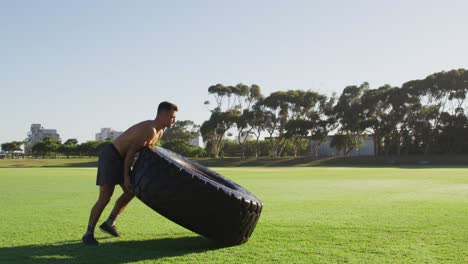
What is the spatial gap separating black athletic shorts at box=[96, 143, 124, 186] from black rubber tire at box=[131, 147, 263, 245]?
68 centimetres

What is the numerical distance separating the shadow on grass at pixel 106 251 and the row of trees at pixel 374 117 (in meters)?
76.2

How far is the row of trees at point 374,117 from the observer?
3150 inches

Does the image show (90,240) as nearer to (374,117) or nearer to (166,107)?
(166,107)

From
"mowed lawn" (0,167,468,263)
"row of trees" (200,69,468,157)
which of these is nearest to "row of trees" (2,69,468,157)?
"row of trees" (200,69,468,157)

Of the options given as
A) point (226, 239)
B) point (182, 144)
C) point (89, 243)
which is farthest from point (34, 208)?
point (182, 144)

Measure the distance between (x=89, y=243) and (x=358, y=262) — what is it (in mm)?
3560

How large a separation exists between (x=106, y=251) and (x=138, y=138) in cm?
158

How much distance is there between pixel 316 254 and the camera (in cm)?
622

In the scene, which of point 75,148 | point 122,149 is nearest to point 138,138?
point 122,149

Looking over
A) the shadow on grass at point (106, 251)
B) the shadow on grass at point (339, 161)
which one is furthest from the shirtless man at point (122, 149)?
the shadow on grass at point (339, 161)

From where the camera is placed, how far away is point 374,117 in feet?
267

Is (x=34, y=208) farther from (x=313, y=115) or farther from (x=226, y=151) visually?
(x=226, y=151)

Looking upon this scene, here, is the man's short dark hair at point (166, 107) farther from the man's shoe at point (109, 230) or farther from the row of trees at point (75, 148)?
the row of trees at point (75, 148)

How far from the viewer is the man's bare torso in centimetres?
714
